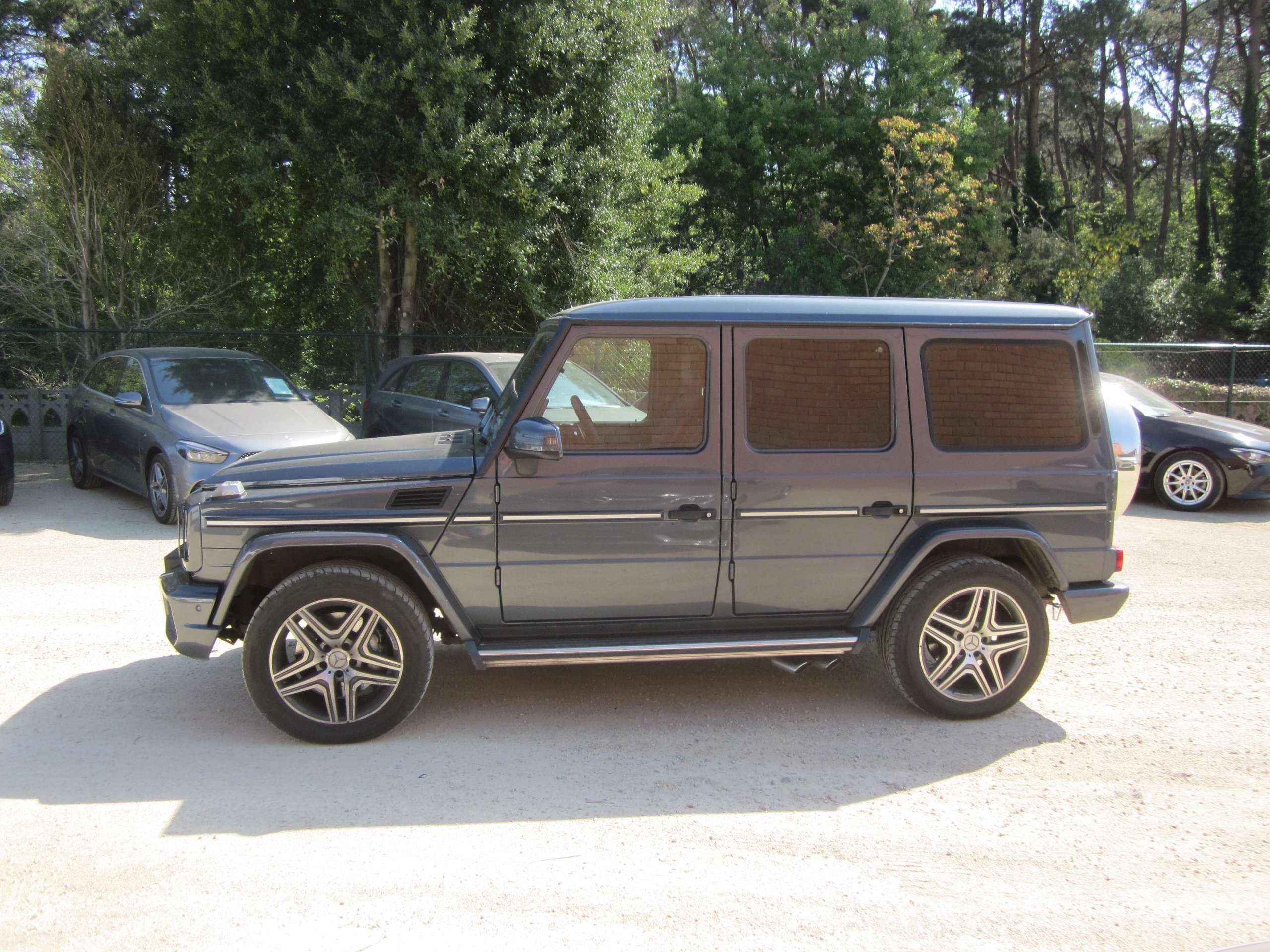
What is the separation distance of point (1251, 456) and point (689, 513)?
912cm

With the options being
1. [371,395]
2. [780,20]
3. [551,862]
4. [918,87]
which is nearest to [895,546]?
[551,862]

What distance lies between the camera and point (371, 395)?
39.5 ft

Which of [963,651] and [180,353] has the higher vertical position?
[180,353]

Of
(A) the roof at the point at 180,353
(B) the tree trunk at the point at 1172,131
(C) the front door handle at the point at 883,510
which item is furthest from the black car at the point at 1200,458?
(B) the tree trunk at the point at 1172,131

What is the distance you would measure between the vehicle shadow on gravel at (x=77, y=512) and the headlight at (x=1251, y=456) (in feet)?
36.0

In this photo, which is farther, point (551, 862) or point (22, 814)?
point (22, 814)

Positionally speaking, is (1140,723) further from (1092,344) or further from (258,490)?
(258,490)

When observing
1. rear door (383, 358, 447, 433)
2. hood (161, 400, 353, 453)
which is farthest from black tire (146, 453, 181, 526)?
rear door (383, 358, 447, 433)

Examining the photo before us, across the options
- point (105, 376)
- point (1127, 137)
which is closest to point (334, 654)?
point (105, 376)

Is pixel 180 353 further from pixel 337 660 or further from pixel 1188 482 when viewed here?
pixel 1188 482

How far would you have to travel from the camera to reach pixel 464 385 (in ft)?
33.3

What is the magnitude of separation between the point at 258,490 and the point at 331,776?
130cm

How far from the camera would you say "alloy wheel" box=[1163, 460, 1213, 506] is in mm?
10914

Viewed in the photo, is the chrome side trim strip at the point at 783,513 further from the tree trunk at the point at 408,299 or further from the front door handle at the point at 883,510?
the tree trunk at the point at 408,299
